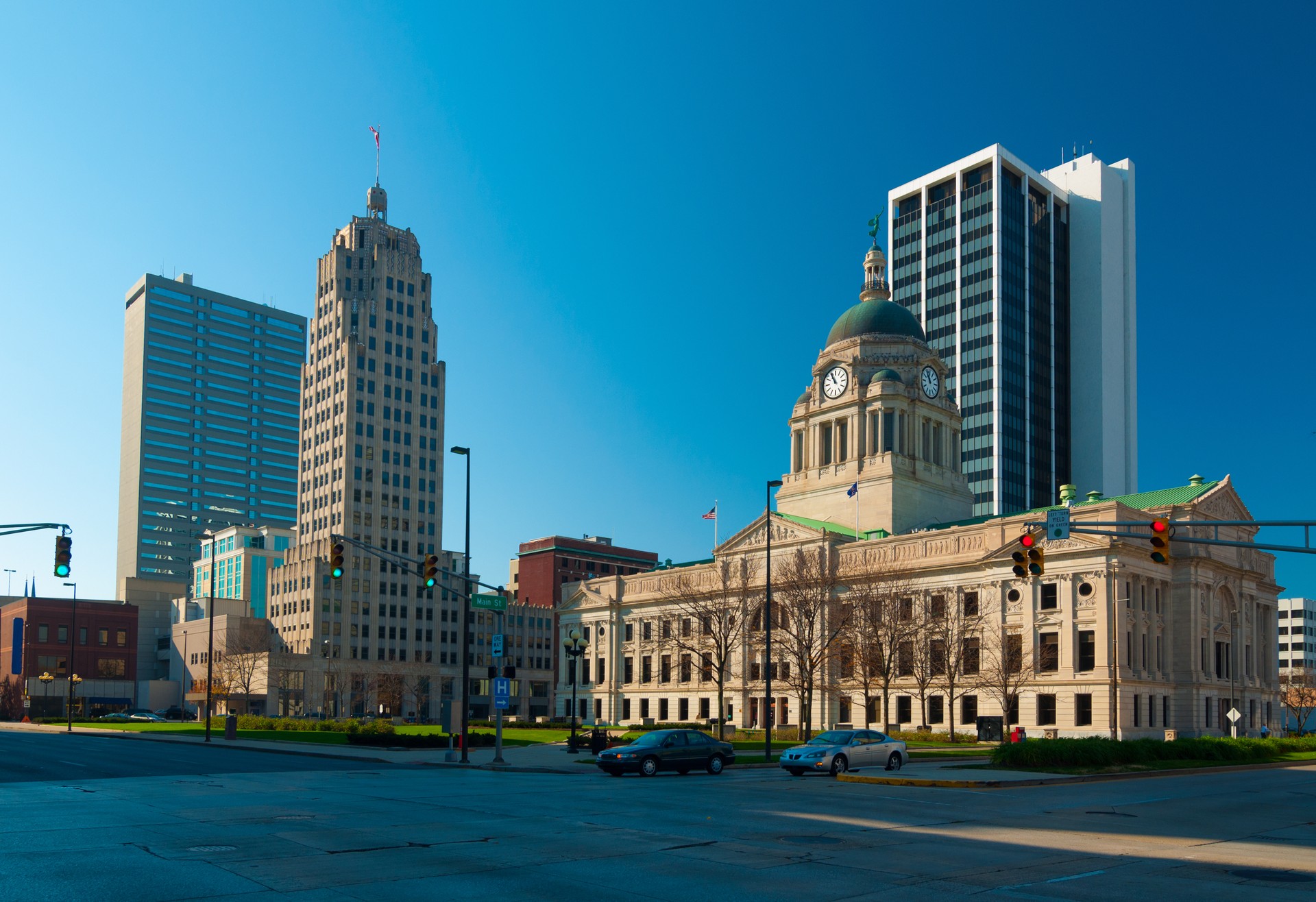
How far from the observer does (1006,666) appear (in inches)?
3105

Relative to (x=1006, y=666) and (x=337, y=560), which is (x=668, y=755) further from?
(x=1006, y=666)

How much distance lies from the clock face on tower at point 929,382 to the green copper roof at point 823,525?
53.2 ft

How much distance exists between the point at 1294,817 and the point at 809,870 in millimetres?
15884

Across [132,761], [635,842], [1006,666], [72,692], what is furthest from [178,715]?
[635,842]

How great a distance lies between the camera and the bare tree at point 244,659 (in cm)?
12150

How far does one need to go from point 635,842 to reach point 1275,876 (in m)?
9.95

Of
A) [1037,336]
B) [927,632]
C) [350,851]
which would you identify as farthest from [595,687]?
[350,851]

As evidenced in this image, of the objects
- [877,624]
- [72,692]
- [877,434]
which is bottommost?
[72,692]

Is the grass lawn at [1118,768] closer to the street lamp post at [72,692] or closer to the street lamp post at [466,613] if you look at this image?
the street lamp post at [466,613]

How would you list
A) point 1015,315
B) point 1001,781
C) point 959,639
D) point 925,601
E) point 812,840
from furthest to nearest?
point 1015,315 < point 925,601 < point 959,639 < point 1001,781 < point 812,840

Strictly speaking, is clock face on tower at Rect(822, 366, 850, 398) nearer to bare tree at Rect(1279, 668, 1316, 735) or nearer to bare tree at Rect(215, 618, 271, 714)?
bare tree at Rect(1279, 668, 1316, 735)

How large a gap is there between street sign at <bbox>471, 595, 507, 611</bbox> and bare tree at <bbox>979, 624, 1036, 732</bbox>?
45091mm

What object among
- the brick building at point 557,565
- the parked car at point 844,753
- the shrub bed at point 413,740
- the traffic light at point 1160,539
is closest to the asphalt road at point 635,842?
the parked car at point 844,753

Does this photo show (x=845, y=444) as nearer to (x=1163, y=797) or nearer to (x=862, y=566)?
(x=862, y=566)
